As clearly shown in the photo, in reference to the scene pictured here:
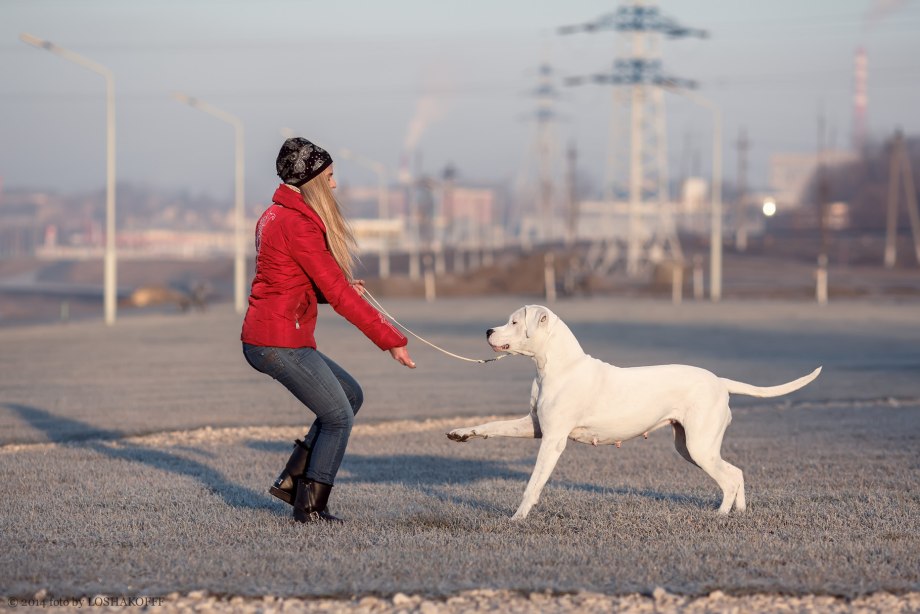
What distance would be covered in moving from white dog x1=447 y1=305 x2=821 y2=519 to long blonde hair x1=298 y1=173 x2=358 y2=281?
3.31ft

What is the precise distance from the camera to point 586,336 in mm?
29391

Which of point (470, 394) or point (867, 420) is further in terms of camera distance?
point (470, 394)

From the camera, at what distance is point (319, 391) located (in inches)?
304

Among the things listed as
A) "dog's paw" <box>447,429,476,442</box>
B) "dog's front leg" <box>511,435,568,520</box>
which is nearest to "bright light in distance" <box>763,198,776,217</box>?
"dog's front leg" <box>511,435,568,520</box>

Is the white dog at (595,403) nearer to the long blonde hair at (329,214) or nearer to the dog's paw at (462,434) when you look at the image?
the dog's paw at (462,434)

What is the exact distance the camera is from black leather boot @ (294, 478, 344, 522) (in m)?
7.91

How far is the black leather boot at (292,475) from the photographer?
801cm

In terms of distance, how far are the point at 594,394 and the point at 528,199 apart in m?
127

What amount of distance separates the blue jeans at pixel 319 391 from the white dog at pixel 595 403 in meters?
0.72

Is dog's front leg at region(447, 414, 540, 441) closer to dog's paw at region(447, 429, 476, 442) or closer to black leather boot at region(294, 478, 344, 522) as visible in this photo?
dog's paw at region(447, 429, 476, 442)

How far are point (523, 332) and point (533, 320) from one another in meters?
0.10

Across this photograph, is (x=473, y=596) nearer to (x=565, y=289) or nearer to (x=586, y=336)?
(x=586, y=336)

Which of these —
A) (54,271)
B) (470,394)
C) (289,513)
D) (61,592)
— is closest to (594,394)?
(289,513)

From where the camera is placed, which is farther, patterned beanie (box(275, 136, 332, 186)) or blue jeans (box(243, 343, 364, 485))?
patterned beanie (box(275, 136, 332, 186))
